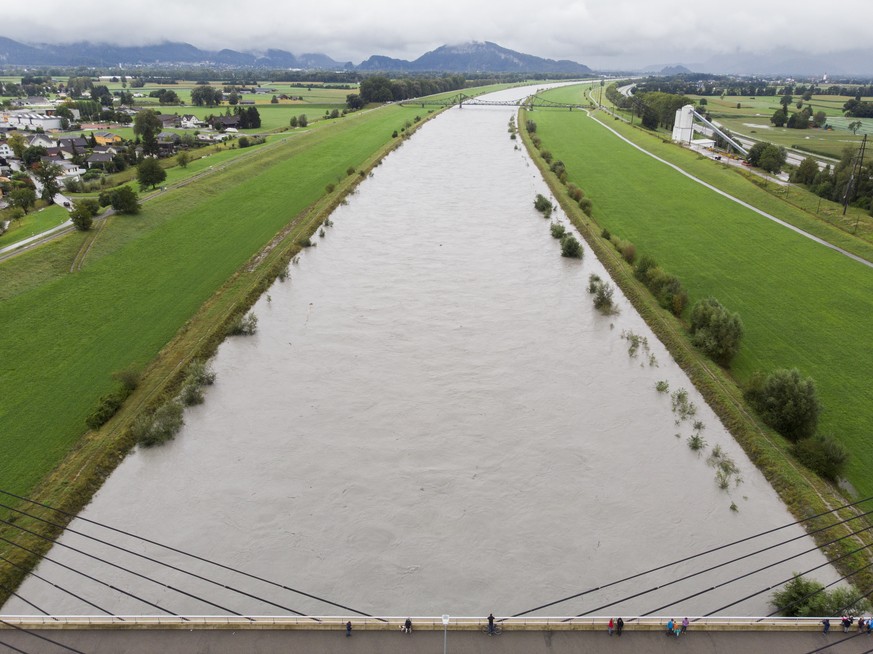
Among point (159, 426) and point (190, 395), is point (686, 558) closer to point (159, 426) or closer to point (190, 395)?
point (159, 426)

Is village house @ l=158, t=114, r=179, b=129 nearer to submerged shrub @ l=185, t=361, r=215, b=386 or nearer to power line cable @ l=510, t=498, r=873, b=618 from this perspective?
submerged shrub @ l=185, t=361, r=215, b=386

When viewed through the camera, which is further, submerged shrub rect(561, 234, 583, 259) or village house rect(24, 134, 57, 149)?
village house rect(24, 134, 57, 149)

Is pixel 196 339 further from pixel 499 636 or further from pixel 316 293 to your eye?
pixel 499 636

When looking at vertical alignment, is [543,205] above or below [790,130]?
below

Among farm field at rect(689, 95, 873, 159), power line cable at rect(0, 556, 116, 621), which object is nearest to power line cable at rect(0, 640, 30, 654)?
power line cable at rect(0, 556, 116, 621)

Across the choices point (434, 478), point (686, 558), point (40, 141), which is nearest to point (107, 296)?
point (434, 478)

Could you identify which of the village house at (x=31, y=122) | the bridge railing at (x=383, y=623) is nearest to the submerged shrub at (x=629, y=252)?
the bridge railing at (x=383, y=623)

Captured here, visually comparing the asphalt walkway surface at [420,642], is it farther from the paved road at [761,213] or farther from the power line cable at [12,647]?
the paved road at [761,213]
